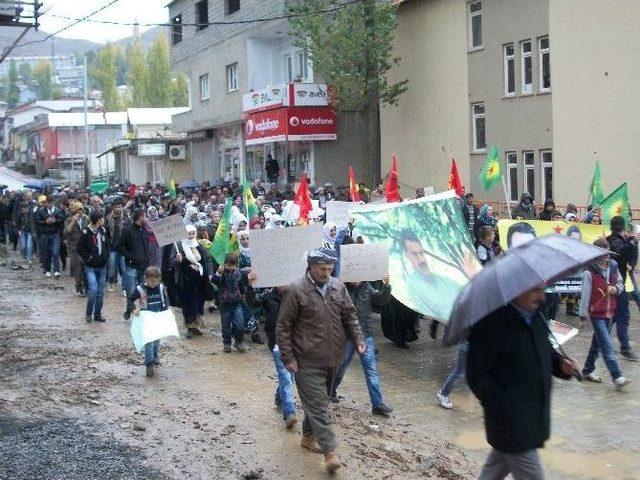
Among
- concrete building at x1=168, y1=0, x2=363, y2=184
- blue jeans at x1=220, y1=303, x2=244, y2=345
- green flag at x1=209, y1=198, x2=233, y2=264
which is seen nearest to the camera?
blue jeans at x1=220, y1=303, x2=244, y2=345

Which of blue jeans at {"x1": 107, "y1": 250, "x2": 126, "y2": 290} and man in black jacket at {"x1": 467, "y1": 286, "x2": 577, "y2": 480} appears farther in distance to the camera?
blue jeans at {"x1": 107, "y1": 250, "x2": 126, "y2": 290}

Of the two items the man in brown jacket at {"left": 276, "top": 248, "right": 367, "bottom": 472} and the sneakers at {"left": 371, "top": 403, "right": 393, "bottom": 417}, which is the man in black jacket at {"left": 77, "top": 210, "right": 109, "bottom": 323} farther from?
the man in brown jacket at {"left": 276, "top": 248, "right": 367, "bottom": 472}

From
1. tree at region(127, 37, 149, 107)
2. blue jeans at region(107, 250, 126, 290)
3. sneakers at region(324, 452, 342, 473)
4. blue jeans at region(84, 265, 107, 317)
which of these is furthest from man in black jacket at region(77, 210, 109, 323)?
tree at region(127, 37, 149, 107)

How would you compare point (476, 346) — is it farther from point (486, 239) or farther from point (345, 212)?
point (345, 212)

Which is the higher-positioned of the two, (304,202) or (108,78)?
(108,78)

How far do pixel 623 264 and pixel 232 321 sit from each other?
514 centimetres

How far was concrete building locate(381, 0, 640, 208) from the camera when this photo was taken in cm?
2262

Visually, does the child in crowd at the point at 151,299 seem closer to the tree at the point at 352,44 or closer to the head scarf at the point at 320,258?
the head scarf at the point at 320,258

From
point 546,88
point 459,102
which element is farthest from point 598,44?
point 459,102

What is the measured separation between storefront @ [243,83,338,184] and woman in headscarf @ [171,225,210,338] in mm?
18189

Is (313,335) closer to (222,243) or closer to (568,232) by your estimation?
(568,232)

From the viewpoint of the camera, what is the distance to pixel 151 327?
1150cm

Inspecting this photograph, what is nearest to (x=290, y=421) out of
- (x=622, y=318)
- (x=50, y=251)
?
(x=622, y=318)

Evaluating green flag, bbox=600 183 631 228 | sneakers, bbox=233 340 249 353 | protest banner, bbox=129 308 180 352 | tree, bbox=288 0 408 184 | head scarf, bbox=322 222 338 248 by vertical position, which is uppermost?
tree, bbox=288 0 408 184
